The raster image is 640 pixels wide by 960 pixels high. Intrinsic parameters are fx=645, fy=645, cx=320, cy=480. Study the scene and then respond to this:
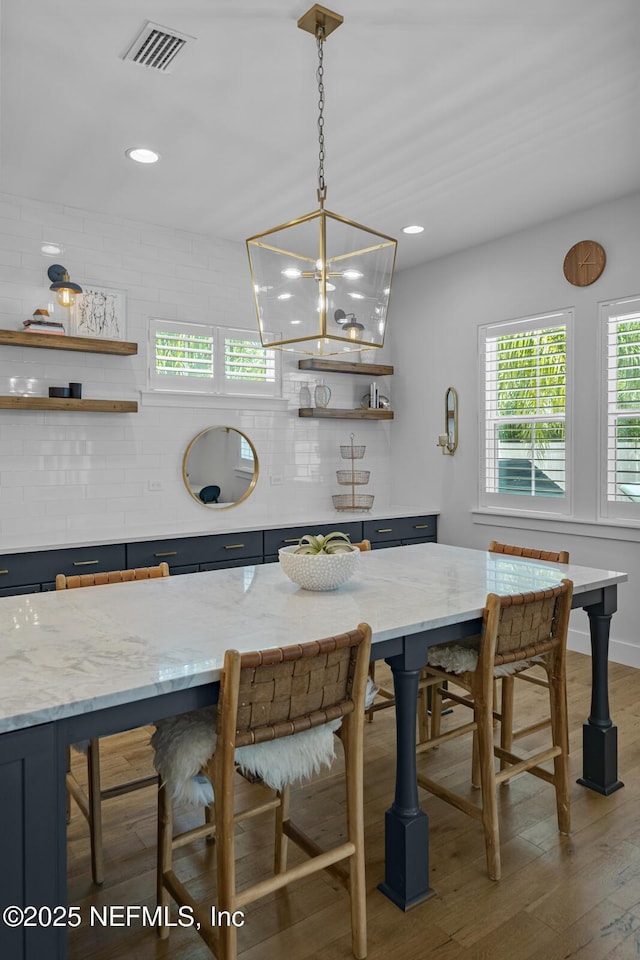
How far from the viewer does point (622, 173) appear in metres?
3.60

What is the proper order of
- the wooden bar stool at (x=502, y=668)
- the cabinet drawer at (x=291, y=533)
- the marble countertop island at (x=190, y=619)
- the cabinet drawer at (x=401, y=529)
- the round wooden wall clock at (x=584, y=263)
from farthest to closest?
the cabinet drawer at (x=401, y=529)
the cabinet drawer at (x=291, y=533)
the round wooden wall clock at (x=584, y=263)
the wooden bar stool at (x=502, y=668)
the marble countertop island at (x=190, y=619)

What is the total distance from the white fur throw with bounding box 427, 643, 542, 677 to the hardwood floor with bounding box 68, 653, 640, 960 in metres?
0.59

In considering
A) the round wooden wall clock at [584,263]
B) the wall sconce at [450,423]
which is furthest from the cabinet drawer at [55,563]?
the round wooden wall clock at [584,263]

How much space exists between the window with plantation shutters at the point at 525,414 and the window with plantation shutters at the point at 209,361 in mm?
1646

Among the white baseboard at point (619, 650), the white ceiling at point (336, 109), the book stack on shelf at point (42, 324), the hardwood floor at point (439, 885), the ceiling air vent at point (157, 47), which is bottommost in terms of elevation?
the hardwood floor at point (439, 885)

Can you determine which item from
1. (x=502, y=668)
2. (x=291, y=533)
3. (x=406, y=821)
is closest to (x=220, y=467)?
(x=291, y=533)

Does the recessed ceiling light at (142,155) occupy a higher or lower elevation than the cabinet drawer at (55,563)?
higher

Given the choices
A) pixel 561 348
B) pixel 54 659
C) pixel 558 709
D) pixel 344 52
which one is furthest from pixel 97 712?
pixel 561 348

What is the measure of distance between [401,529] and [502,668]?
2.85m

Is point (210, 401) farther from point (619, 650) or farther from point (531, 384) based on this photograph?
point (619, 650)

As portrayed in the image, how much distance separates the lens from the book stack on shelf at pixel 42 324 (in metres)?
3.74

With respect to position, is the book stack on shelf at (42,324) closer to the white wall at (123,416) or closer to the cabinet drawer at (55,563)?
the white wall at (123,416)

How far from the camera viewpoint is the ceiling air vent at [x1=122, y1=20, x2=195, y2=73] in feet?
7.69

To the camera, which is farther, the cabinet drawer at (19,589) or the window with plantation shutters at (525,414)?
the window with plantation shutters at (525,414)
